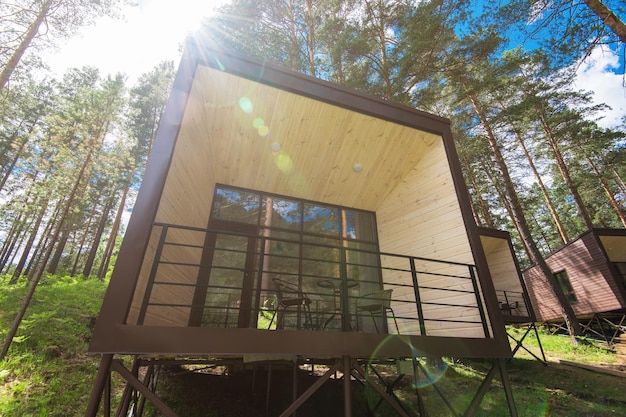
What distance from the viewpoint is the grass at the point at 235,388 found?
4.61 meters

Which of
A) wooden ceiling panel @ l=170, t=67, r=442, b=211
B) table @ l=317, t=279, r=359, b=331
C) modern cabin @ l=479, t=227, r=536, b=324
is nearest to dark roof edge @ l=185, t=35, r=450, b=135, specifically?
wooden ceiling panel @ l=170, t=67, r=442, b=211

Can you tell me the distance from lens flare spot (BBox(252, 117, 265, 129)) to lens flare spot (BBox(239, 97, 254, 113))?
0.18 m

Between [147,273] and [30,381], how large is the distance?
469cm

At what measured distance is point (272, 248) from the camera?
5066 mm

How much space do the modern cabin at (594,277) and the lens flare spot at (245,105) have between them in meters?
12.7

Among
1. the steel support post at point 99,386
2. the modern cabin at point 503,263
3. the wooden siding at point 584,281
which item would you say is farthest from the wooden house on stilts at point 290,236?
the wooden siding at point 584,281

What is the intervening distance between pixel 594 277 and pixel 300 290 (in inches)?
464

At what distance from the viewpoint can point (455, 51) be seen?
27.9 ft

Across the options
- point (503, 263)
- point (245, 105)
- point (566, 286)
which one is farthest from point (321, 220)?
point (566, 286)

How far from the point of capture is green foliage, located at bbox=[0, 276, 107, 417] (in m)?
4.50

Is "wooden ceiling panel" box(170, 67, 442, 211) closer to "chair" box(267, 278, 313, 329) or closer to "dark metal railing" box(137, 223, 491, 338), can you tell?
"dark metal railing" box(137, 223, 491, 338)

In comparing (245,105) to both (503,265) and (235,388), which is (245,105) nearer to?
(235,388)

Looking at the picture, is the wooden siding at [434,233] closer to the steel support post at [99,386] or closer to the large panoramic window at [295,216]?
the large panoramic window at [295,216]

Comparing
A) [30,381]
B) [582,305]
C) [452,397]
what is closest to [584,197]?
[582,305]
